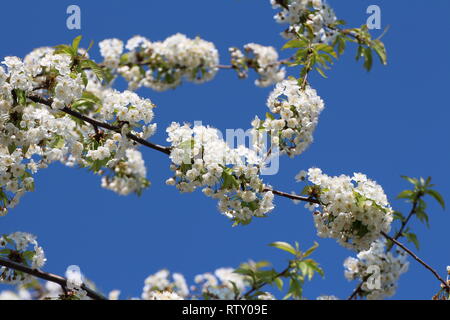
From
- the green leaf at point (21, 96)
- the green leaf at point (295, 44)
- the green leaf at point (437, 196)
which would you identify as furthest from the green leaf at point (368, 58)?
the green leaf at point (21, 96)

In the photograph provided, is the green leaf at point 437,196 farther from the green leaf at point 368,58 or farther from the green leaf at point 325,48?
the green leaf at point 368,58

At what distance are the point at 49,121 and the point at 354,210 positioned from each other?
7.62 ft

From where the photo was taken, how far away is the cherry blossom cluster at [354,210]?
401 cm

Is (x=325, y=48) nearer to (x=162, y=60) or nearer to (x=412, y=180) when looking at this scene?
(x=412, y=180)

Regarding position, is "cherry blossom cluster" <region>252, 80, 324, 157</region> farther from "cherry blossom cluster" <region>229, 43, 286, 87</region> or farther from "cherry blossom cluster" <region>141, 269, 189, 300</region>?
"cherry blossom cluster" <region>229, 43, 286, 87</region>

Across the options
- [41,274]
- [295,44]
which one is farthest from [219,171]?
[295,44]

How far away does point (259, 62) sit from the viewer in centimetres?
830

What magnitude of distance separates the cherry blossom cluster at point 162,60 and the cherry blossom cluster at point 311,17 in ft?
5.28

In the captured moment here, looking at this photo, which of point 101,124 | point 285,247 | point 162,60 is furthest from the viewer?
point 162,60

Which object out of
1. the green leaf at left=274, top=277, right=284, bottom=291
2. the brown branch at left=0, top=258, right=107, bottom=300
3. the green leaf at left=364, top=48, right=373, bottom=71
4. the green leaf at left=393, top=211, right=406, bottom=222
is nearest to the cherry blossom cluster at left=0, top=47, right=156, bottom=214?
the brown branch at left=0, top=258, right=107, bottom=300

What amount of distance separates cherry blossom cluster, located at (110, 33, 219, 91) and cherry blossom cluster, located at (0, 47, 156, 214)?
3259mm

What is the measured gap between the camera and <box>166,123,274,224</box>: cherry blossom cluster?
400 cm

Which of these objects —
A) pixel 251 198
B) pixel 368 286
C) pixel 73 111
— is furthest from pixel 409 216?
pixel 73 111
